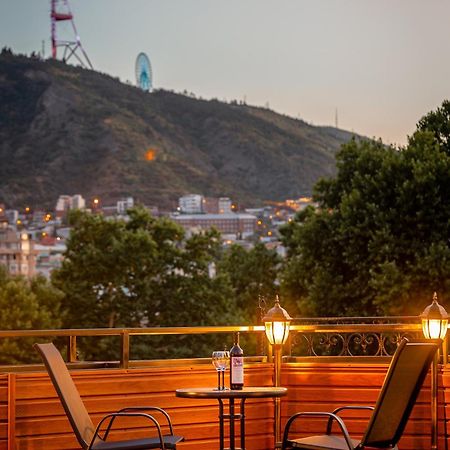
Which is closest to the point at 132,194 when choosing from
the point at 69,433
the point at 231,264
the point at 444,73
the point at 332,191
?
the point at 231,264

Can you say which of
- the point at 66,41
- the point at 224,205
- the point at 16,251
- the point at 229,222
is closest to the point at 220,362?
the point at 16,251

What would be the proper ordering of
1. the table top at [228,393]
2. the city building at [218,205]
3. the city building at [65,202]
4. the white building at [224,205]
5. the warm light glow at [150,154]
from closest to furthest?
the table top at [228,393] → the city building at [65,202] → the warm light glow at [150,154] → the city building at [218,205] → the white building at [224,205]

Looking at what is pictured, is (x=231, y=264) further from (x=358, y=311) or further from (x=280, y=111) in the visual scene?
(x=280, y=111)

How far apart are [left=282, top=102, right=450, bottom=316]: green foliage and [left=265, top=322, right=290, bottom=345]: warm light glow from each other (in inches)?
583

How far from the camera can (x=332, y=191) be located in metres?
26.5

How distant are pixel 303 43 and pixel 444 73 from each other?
31.5 m

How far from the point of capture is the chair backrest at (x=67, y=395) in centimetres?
602

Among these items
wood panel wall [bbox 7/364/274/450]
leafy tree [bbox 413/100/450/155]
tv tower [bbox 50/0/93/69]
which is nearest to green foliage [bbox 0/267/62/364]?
leafy tree [bbox 413/100/450/155]

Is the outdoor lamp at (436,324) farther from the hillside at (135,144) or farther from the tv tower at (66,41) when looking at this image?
the tv tower at (66,41)

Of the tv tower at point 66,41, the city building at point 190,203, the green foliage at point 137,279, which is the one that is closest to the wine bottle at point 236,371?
the green foliage at point 137,279

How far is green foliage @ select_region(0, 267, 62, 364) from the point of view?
4253cm

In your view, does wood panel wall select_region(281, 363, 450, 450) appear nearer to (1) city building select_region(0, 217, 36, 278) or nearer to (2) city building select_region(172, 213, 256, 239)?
(1) city building select_region(0, 217, 36, 278)

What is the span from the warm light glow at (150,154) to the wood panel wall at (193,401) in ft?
304

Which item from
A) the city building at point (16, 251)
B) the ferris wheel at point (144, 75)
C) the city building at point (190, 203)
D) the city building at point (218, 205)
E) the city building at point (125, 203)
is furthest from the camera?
the ferris wheel at point (144, 75)
